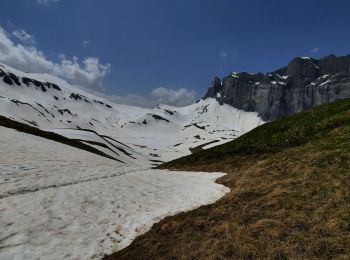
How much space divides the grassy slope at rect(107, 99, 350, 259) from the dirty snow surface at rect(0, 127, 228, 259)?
147cm

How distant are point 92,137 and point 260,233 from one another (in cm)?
8883

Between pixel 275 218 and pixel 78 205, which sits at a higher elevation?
pixel 275 218

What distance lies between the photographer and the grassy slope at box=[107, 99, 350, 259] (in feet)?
41.4

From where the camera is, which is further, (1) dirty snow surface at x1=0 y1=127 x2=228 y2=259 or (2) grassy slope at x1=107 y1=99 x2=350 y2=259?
(1) dirty snow surface at x1=0 y1=127 x2=228 y2=259

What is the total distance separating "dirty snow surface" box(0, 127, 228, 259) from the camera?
14320 millimetres

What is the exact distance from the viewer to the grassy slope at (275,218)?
12.6 m

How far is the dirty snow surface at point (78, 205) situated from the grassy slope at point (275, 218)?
147 cm

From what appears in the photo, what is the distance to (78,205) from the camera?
1981 cm

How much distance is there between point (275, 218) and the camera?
1544cm

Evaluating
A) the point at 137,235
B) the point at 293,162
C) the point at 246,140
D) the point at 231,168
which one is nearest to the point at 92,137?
the point at 246,140

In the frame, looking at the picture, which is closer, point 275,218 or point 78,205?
point 275,218

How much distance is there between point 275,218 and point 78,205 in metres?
11.3

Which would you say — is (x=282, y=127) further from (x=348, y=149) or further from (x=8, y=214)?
(x=8, y=214)

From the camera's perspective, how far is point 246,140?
47594 mm
